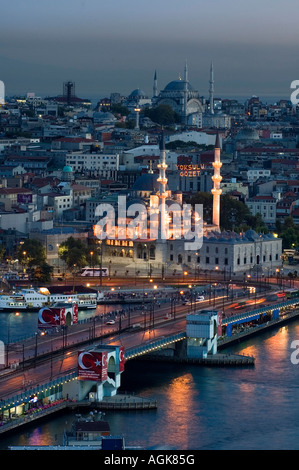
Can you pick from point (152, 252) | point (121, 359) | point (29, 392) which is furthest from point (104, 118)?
point (29, 392)

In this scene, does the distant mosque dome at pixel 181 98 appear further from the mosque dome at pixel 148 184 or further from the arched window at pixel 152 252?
the arched window at pixel 152 252

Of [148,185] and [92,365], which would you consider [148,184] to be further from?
[92,365]

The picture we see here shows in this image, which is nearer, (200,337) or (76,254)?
(200,337)

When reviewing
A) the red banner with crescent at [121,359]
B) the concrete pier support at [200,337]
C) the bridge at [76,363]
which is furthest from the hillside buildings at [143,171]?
the red banner with crescent at [121,359]

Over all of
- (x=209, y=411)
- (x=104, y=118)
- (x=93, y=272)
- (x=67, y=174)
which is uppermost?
(x=104, y=118)

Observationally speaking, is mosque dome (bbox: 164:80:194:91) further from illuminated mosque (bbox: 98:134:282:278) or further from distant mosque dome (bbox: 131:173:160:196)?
illuminated mosque (bbox: 98:134:282:278)
